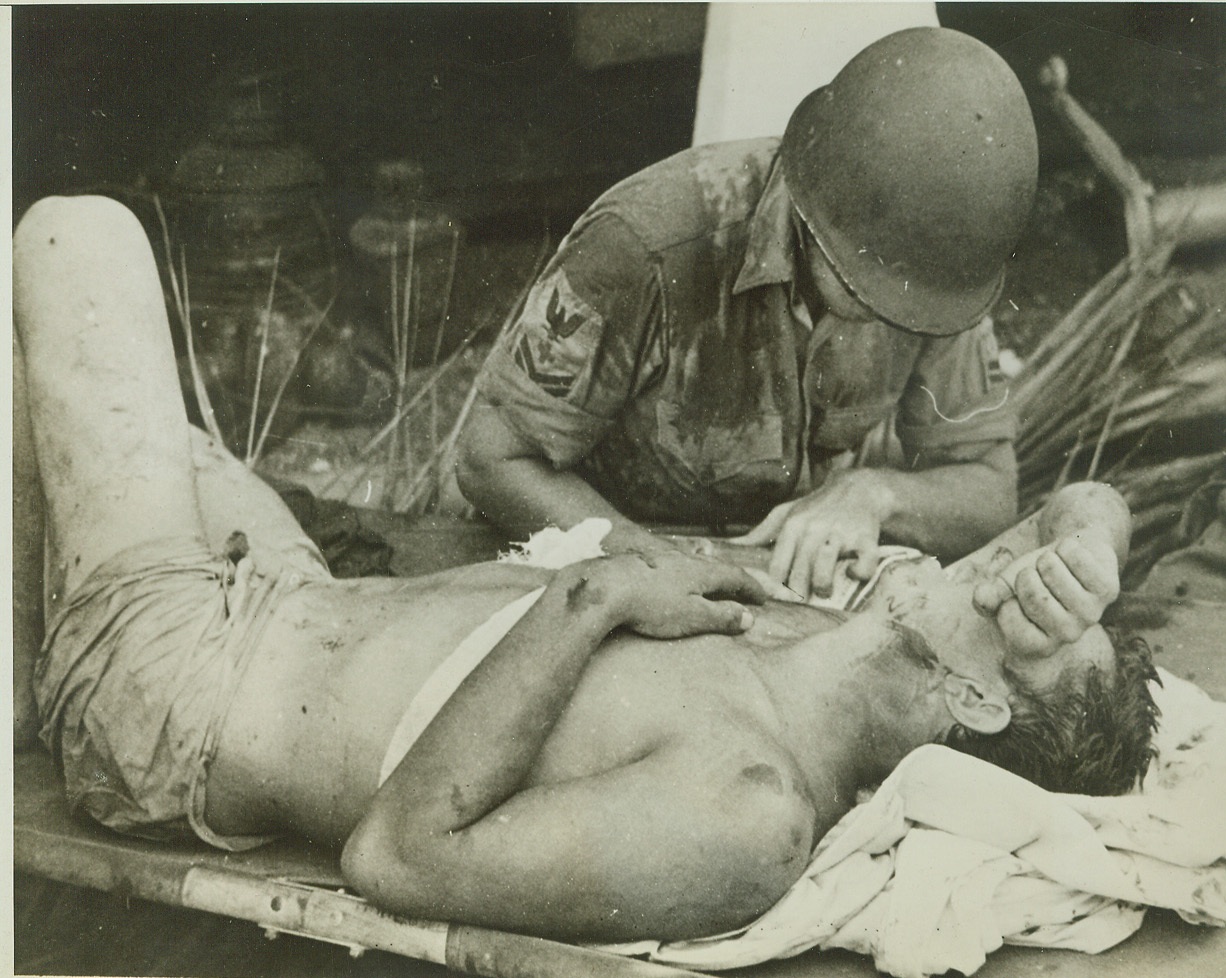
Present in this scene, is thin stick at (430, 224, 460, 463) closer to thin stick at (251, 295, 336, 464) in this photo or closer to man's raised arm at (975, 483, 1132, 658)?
thin stick at (251, 295, 336, 464)

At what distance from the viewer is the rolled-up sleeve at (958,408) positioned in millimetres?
2572

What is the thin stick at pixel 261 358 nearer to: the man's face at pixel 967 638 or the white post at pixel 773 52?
the white post at pixel 773 52

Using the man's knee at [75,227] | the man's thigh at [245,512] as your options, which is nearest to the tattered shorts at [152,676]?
the man's thigh at [245,512]

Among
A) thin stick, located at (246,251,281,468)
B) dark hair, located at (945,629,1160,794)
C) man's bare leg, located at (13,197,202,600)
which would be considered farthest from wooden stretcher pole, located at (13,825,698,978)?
thin stick, located at (246,251,281,468)

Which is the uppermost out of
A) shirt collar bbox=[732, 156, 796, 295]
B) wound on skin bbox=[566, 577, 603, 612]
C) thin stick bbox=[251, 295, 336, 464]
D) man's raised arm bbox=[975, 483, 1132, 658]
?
shirt collar bbox=[732, 156, 796, 295]

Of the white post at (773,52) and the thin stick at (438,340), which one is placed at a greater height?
the white post at (773,52)

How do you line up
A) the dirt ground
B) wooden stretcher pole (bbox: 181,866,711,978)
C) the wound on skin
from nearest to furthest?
wooden stretcher pole (bbox: 181,866,711,978)
the wound on skin
the dirt ground

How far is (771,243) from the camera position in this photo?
242 cm

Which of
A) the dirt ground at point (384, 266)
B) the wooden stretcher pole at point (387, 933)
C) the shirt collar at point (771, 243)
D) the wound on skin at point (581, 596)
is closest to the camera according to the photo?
the wooden stretcher pole at point (387, 933)

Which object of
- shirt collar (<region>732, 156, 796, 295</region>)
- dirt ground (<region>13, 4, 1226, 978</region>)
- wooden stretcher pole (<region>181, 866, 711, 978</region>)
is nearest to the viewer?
wooden stretcher pole (<region>181, 866, 711, 978</region>)

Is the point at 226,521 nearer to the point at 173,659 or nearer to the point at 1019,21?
the point at 173,659

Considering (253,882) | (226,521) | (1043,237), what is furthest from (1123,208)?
(253,882)

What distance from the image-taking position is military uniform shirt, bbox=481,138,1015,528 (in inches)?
96.6

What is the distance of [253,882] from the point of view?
7.59ft
